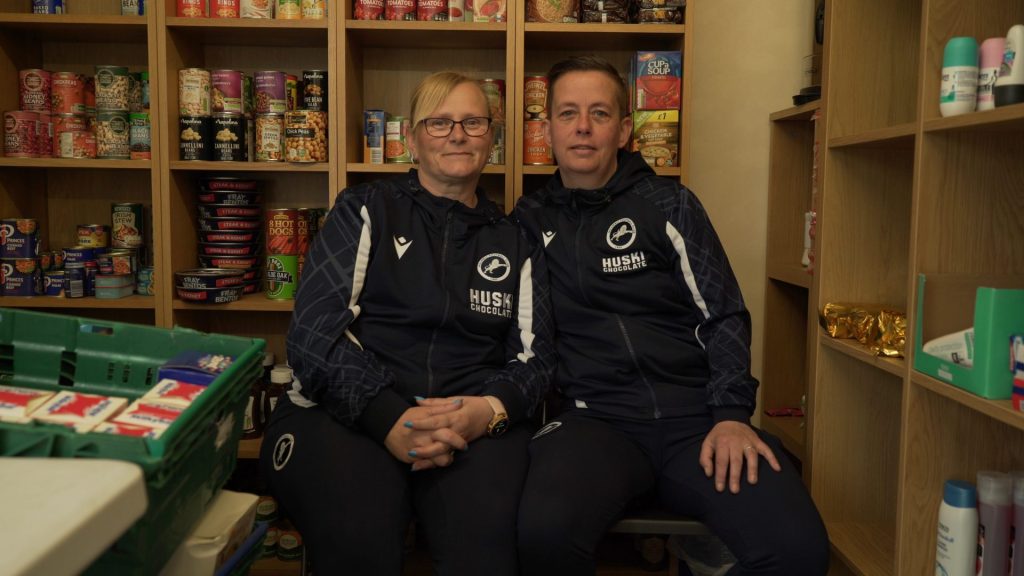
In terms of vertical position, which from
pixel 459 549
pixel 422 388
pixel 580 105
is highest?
pixel 580 105

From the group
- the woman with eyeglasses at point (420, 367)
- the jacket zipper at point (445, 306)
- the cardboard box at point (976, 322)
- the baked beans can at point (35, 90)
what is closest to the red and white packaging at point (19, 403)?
the woman with eyeglasses at point (420, 367)

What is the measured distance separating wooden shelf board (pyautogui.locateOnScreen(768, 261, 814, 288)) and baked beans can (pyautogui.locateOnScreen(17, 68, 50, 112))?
2268 millimetres

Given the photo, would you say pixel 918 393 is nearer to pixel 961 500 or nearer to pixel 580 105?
pixel 961 500

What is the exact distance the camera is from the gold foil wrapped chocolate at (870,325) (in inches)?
66.3

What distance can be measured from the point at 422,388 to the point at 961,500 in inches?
42.4

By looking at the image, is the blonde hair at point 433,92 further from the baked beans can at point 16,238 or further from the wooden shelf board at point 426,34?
the baked beans can at point 16,238

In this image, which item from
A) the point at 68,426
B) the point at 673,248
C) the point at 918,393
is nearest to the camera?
the point at 68,426

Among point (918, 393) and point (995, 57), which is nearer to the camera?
point (995, 57)

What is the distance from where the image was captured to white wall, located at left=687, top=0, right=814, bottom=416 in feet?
8.59

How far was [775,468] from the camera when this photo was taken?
163cm

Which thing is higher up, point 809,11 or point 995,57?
point 809,11

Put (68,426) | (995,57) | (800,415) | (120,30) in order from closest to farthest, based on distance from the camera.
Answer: (68,426) < (995,57) < (120,30) < (800,415)

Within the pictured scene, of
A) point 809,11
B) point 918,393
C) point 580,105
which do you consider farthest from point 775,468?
point 809,11

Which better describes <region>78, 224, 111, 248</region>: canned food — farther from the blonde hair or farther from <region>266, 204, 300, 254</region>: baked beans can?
the blonde hair
